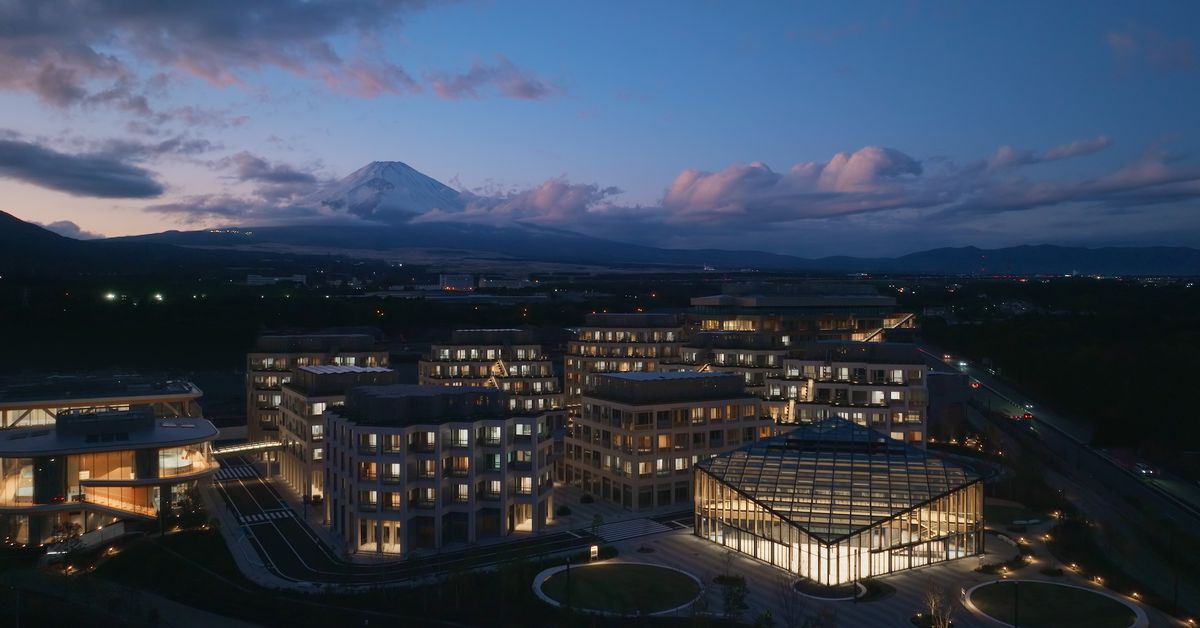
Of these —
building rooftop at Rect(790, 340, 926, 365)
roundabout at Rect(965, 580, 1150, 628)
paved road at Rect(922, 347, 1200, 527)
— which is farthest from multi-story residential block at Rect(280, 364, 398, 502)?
paved road at Rect(922, 347, 1200, 527)

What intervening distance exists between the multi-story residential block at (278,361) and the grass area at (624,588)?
119 ft

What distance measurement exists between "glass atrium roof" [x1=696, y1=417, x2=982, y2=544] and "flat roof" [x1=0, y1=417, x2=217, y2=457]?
93.2 feet

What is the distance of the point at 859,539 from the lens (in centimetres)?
3653

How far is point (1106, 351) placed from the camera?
282 ft

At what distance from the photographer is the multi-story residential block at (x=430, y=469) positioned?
40562 millimetres

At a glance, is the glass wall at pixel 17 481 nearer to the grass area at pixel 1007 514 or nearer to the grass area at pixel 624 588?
the grass area at pixel 624 588

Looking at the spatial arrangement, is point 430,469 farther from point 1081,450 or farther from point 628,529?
point 1081,450

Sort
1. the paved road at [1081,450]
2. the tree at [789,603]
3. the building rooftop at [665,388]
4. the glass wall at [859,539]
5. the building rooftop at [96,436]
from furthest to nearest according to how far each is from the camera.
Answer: the building rooftop at [665,388], the paved road at [1081,450], the building rooftop at [96,436], the glass wall at [859,539], the tree at [789,603]

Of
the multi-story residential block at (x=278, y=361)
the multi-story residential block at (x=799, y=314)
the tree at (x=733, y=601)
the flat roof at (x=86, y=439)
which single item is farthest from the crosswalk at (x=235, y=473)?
the multi-story residential block at (x=799, y=314)

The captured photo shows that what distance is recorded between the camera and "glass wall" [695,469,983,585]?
36031 mm

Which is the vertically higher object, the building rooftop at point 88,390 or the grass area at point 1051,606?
the building rooftop at point 88,390

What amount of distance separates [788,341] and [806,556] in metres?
41.2

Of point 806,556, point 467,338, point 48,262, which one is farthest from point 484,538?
point 48,262

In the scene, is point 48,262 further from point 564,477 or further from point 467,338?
point 564,477
